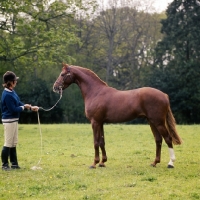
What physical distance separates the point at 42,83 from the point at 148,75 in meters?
11.8

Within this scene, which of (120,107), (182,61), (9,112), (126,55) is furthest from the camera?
(126,55)

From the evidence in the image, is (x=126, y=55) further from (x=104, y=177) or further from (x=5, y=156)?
(x=104, y=177)

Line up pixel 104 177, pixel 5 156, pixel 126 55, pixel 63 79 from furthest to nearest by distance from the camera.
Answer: pixel 126 55 < pixel 63 79 < pixel 5 156 < pixel 104 177

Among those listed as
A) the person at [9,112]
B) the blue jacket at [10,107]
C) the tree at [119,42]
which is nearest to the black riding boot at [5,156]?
the person at [9,112]

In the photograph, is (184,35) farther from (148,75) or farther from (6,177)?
(6,177)

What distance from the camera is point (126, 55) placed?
150ft

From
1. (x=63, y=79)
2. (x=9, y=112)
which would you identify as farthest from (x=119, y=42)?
(x=9, y=112)

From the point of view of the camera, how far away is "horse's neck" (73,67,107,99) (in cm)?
1016

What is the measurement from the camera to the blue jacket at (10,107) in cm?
908

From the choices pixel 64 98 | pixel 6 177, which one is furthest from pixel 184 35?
pixel 6 177

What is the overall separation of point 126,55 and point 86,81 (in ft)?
118

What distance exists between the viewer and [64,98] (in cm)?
4147

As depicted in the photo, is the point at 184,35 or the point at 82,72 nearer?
the point at 82,72

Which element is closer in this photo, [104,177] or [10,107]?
[104,177]
